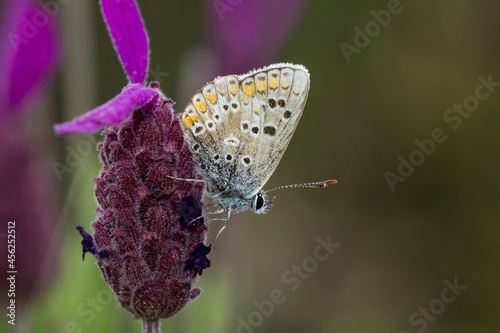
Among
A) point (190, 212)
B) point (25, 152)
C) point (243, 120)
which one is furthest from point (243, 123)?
point (25, 152)

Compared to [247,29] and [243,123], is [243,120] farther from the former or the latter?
[247,29]

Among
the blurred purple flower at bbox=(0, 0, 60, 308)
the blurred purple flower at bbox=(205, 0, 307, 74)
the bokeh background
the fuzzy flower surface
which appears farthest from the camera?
the bokeh background

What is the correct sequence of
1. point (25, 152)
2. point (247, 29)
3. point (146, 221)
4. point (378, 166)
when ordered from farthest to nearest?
1. point (378, 166)
2. point (247, 29)
3. point (25, 152)
4. point (146, 221)

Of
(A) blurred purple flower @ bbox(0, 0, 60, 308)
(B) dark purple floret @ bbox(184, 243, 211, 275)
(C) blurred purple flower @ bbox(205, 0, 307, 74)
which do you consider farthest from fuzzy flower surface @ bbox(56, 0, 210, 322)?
(C) blurred purple flower @ bbox(205, 0, 307, 74)

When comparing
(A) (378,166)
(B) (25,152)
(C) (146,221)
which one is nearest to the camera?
(C) (146,221)

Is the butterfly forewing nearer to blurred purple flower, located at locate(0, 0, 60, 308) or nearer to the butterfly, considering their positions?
the butterfly


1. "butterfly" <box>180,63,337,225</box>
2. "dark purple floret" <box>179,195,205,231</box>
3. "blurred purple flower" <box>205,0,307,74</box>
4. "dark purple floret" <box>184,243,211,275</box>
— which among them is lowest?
"dark purple floret" <box>184,243,211,275</box>

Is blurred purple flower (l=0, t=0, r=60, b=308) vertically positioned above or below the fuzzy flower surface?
above
